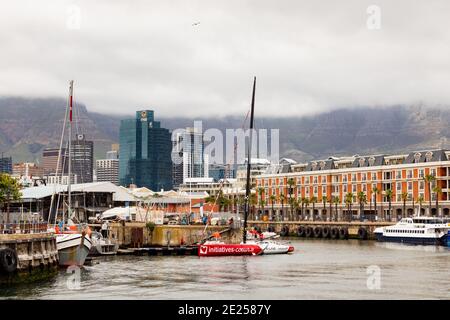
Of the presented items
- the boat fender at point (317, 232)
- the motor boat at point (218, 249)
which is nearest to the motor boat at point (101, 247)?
the motor boat at point (218, 249)

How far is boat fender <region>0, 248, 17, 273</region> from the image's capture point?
5841cm

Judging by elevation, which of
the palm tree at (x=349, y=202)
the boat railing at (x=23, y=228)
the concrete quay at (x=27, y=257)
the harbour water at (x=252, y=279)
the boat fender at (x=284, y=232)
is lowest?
the harbour water at (x=252, y=279)

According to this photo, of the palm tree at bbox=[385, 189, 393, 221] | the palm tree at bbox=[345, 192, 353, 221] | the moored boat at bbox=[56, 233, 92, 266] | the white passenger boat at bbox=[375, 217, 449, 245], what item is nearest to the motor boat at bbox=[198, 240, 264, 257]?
the moored boat at bbox=[56, 233, 92, 266]

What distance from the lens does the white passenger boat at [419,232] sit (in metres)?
132

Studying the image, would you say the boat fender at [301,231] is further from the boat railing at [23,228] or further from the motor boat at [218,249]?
the boat railing at [23,228]

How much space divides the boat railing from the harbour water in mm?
4845

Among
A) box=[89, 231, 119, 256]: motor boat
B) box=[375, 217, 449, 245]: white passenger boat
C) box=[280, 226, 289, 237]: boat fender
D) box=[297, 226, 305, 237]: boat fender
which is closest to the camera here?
box=[89, 231, 119, 256]: motor boat

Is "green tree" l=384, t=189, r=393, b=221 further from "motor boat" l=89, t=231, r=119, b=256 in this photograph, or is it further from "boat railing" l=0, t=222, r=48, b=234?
"boat railing" l=0, t=222, r=48, b=234

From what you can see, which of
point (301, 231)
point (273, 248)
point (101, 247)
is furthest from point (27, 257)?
point (301, 231)

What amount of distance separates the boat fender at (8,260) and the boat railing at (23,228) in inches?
235

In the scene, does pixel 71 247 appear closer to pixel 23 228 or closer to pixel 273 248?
pixel 23 228

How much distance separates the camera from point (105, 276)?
230 feet
